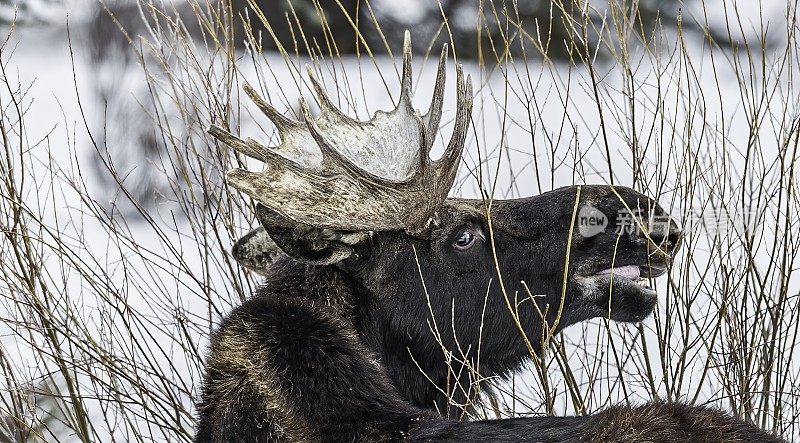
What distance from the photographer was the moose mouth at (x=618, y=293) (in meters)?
3.69

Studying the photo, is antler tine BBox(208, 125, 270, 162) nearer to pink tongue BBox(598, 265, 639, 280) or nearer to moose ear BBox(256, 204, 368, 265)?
moose ear BBox(256, 204, 368, 265)

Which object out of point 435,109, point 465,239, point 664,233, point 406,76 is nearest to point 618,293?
point 664,233

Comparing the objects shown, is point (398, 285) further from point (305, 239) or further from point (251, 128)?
point (251, 128)

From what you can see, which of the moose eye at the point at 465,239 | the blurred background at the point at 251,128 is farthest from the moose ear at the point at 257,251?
the blurred background at the point at 251,128

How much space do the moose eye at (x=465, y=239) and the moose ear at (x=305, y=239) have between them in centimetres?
39

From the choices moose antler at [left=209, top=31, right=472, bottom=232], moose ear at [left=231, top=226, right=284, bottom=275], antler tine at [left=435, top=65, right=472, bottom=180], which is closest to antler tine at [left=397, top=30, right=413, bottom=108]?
moose antler at [left=209, top=31, right=472, bottom=232]

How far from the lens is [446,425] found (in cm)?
297

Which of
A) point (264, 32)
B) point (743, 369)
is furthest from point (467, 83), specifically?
point (264, 32)

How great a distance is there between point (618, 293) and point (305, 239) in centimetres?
109

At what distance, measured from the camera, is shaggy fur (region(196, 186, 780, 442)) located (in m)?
3.03

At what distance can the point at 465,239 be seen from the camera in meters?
3.68

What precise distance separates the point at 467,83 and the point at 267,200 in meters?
0.77

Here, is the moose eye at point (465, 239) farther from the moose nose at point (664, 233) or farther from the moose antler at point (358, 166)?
the moose nose at point (664, 233)

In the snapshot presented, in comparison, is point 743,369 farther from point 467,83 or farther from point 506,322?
point 467,83
